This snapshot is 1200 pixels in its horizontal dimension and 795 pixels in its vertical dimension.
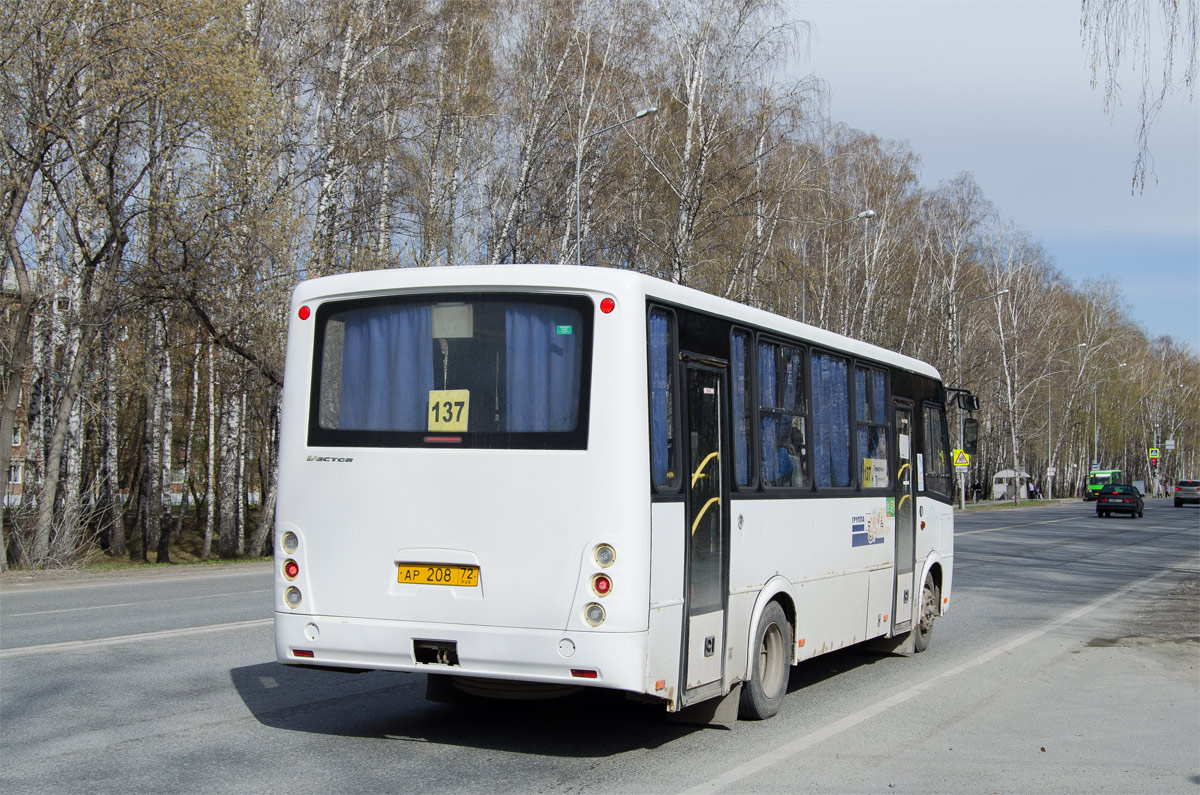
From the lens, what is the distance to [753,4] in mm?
33000

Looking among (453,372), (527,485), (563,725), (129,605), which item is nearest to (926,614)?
(563,725)

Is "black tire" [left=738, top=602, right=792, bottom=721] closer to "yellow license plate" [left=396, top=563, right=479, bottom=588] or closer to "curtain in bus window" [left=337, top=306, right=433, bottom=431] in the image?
"yellow license plate" [left=396, top=563, right=479, bottom=588]

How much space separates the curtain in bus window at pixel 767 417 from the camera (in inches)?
331

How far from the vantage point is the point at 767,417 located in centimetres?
852

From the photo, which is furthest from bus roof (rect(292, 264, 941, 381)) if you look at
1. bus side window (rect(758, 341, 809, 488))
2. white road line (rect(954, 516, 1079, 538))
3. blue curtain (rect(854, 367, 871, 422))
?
white road line (rect(954, 516, 1079, 538))

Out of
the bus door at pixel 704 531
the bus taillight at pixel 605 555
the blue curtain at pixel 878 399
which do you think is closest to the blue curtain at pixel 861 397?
the blue curtain at pixel 878 399

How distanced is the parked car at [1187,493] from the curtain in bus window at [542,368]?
78.4m

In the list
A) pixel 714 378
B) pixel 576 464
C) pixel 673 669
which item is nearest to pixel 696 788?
pixel 673 669

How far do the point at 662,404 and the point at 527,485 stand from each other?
0.92m

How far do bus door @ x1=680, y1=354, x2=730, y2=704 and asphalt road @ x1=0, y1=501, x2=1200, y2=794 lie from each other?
558 mm

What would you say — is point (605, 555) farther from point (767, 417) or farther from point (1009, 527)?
point (1009, 527)

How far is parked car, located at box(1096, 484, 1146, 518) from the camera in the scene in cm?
5494

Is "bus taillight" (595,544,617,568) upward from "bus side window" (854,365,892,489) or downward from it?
downward

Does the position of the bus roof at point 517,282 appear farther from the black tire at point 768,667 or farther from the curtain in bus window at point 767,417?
the black tire at point 768,667
